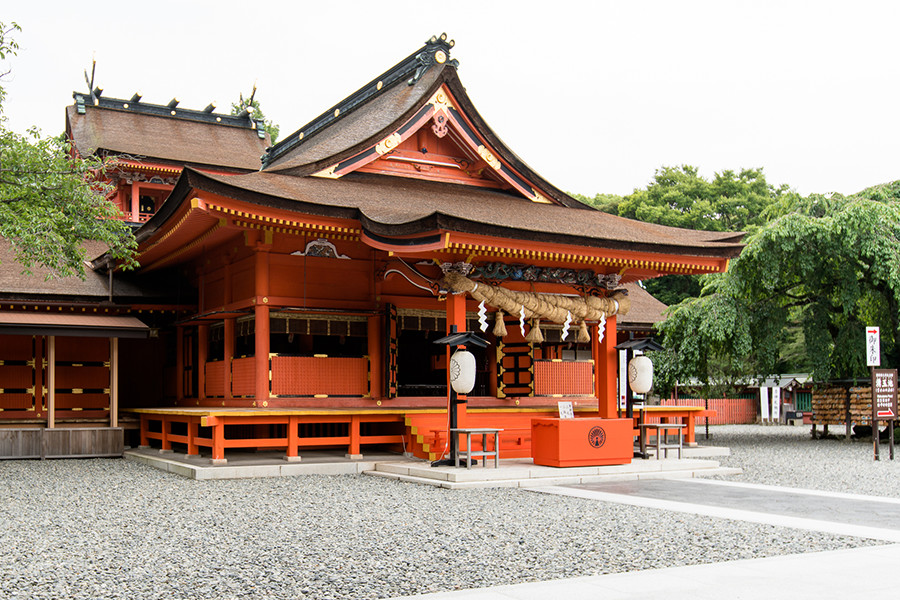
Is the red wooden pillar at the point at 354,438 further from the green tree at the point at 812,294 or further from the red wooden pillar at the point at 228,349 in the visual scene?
the green tree at the point at 812,294

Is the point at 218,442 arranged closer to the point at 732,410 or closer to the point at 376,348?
the point at 376,348

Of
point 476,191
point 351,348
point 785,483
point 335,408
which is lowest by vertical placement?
point 785,483

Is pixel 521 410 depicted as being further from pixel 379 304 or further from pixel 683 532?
pixel 683 532

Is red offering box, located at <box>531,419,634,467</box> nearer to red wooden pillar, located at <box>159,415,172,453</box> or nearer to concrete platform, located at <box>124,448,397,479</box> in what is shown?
concrete platform, located at <box>124,448,397,479</box>

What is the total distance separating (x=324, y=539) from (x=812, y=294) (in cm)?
1759

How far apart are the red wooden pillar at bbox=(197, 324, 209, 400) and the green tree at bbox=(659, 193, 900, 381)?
1162cm

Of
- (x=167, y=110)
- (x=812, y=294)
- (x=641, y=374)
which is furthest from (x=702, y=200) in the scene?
(x=641, y=374)

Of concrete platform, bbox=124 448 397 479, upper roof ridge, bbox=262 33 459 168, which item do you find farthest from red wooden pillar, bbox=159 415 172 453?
upper roof ridge, bbox=262 33 459 168

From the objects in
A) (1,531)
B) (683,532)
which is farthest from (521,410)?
(1,531)

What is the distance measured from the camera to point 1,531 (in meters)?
8.28

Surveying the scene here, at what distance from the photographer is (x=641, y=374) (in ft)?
48.2

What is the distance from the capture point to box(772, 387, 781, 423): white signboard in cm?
3553

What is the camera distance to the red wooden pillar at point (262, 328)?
573 inches

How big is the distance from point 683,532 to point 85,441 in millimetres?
12608
